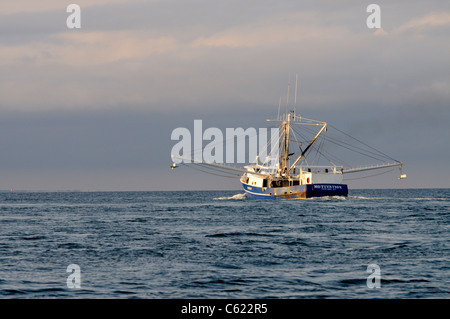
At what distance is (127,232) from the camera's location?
170 ft

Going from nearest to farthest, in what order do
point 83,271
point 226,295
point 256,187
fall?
point 226,295 < point 83,271 < point 256,187

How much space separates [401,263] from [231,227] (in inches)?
1035

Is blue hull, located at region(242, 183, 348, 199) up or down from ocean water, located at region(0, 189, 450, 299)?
up

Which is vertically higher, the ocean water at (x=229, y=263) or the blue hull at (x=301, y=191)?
the blue hull at (x=301, y=191)

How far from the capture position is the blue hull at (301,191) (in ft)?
392

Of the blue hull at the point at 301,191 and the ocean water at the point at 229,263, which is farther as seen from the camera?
the blue hull at the point at 301,191

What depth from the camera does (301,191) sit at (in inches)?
4732

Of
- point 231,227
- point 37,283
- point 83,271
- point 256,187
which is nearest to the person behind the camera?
point 37,283

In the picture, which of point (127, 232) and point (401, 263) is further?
point (127, 232)

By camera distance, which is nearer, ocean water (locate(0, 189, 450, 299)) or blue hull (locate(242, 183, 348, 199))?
ocean water (locate(0, 189, 450, 299))

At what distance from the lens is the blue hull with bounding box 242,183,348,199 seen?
119375mm
